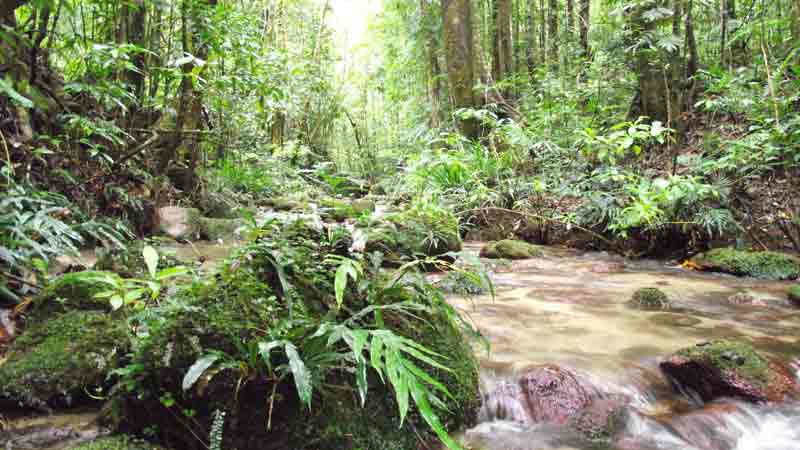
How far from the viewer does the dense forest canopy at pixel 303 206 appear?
64.4 inches

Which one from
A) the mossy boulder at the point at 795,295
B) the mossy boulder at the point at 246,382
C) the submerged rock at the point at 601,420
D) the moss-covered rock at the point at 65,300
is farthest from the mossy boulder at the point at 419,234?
the mossy boulder at the point at 795,295

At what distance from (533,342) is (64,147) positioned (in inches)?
156

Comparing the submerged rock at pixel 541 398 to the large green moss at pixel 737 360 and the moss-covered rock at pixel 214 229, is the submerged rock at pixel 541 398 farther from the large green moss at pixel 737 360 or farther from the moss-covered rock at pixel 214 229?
the moss-covered rock at pixel 214 229

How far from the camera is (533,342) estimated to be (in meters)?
3.08

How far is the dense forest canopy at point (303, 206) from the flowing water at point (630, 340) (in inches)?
14.8

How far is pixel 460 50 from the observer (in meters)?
9.30

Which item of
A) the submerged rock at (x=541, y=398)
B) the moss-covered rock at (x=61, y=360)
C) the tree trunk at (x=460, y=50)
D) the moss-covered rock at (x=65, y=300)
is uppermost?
the tree trunk at (x=460, y=50)

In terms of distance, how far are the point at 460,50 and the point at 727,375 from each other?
26.6 feet

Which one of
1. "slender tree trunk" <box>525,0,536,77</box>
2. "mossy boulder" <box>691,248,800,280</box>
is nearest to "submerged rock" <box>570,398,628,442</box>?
"mossy boulder" <box>691,248,800,280</box>

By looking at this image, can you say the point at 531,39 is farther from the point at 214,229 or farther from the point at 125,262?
the point at 125,262

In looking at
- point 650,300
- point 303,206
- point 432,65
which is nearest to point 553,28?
point 432,65

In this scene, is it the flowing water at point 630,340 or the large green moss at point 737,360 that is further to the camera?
the large green moss at point 737,360

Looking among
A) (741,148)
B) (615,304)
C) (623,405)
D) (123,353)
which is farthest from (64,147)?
(741,148)

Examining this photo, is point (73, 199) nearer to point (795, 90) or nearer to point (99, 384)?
point (99, 384)
